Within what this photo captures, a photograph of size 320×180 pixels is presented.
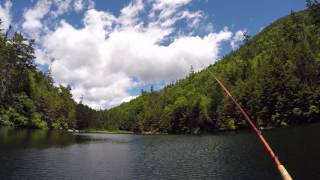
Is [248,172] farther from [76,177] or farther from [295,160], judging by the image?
[76,177]

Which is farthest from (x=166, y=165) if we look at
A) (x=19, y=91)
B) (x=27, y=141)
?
(x=19, y=91)

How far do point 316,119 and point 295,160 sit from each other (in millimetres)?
84021

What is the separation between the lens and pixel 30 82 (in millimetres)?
169500

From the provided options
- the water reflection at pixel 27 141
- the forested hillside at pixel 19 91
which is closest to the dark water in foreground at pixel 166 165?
the water reflection at pixel 27 141

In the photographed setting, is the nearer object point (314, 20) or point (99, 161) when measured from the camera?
point (99, 161)

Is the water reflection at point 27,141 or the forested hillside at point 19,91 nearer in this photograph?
the water reflection at point 27,141

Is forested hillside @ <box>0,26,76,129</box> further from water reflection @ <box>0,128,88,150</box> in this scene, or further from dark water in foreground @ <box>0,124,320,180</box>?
dark water in foreground @ <box>0,124,320,180</box>

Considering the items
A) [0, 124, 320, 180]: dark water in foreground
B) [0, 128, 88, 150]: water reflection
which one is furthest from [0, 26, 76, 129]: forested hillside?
[0, 124, 320, 180]: dark water in foreground

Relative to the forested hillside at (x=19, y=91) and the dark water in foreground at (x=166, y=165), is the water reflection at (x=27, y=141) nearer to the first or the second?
the dark water in foreground at (x=166, y=165)

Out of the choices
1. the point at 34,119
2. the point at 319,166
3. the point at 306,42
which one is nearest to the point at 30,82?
the point at 34,119

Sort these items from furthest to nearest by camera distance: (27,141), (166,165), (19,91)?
(19,91)
(27,141)
(166,165)

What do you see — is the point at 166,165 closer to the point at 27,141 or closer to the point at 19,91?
the point at 27,141

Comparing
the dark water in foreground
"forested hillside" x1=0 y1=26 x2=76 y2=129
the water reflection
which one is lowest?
the dark water in foreground

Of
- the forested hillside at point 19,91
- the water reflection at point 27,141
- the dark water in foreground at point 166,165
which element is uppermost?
the forested hillside at point 19,91
